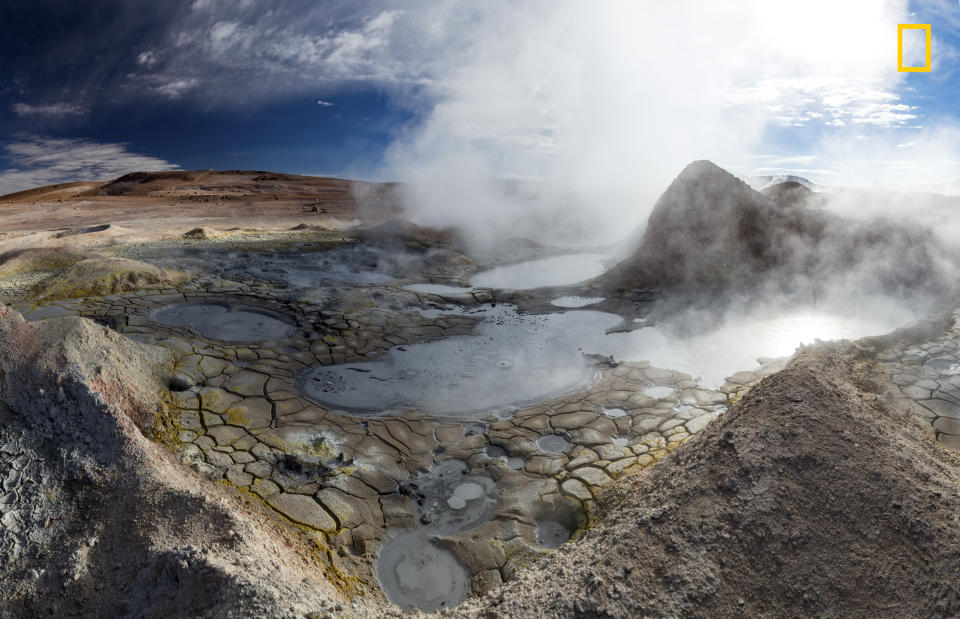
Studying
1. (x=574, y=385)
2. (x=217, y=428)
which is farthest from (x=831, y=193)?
(x=217, y=428)

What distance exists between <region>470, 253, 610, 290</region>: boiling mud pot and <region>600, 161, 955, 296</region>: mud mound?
1.21 metres

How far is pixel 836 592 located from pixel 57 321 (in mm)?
5710

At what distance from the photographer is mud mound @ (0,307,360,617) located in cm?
229

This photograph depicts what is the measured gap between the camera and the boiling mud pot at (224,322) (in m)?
5.90

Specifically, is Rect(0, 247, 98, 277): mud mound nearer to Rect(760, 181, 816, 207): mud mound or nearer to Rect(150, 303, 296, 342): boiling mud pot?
Rect(150, 303, 296, 342): boiling mud pot

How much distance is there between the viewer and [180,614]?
7.16 feet

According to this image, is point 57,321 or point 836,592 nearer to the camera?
point 836,592

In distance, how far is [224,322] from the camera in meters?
6.27

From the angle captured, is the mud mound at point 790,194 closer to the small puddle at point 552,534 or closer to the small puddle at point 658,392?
the small puddle at point 658,392

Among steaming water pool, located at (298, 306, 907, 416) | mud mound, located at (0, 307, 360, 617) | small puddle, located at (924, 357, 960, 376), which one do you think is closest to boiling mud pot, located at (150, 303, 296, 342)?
steaming water pool, located at (298, 306, 907, 416)

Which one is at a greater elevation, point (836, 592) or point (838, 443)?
point (838, 443)

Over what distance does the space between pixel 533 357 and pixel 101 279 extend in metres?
6.03

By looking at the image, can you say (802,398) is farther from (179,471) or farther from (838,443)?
(179,471)

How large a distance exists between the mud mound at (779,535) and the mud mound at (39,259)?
9.23 m
